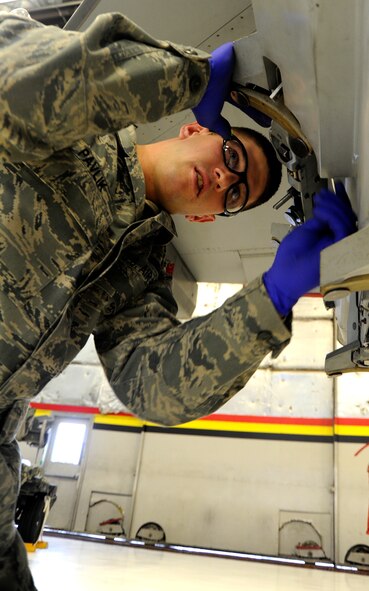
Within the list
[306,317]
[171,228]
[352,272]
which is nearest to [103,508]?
[306,317]

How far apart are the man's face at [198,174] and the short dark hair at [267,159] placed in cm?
2

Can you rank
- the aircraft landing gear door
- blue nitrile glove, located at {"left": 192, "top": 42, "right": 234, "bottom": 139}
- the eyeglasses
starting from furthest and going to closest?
the aircraft landing gear door < the eyeglasses < blue nitrile glove, located at {"left": 192, "top": 42, "right": 234, "bottom": 139}

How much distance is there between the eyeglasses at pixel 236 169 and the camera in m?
1.54

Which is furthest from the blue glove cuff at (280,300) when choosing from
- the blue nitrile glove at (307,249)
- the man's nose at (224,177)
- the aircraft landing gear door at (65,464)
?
the aircraft landing gear door at (65,464)

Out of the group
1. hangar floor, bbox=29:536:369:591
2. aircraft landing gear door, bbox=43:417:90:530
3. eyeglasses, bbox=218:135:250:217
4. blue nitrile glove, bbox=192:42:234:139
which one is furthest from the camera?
aircraft landing gear door, bbox=43:417:90:530

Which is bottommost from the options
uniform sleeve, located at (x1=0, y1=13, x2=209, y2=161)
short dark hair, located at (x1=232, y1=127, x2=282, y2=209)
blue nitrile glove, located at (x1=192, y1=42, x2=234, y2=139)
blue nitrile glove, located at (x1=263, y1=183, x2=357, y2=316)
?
blue nitrile glove, located at (x1=263, y1=183, x2=357, y2=316)

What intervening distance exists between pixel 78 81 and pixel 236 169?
76cm

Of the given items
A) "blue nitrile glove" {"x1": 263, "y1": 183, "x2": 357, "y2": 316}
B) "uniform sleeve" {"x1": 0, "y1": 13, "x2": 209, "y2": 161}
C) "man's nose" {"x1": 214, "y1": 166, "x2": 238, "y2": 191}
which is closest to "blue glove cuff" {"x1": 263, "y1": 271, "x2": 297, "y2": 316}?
"blue nitrile glove" {"x1": 263, "y1": 183, "x2": 357, "y2": 316}

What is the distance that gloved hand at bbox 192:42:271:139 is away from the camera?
3.86 feet

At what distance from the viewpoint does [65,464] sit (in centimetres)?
669

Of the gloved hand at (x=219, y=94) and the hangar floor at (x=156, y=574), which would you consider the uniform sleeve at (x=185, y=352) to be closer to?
the gloved hand at (x=219, y=94)

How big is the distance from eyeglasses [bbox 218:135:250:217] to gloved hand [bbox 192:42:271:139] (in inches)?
7.9

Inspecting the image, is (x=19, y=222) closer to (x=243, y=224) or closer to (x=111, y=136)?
(x=111, y=136)

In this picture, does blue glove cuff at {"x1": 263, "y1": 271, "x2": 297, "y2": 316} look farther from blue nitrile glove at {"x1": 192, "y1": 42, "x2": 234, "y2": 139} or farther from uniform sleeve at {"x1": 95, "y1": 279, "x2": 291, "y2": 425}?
blue nitrile glove at {"x1": 192, "y1": 42, "x2": 234, "y2": 139}
